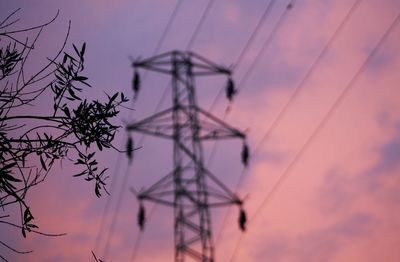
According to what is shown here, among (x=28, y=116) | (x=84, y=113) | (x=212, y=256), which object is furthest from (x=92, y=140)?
(x=212, y=256)

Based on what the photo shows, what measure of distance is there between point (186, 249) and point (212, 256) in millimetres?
933

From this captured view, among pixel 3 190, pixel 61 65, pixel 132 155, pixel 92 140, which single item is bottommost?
pixel 132 155

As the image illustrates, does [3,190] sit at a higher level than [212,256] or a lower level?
higher

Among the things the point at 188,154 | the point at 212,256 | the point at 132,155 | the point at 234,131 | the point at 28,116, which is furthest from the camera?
the point at 132,155

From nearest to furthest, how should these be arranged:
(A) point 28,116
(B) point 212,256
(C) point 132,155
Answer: (A) point 28,116, (B) point 212,256, (C) point 132,155

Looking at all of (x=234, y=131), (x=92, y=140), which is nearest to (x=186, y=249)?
(x=234, y=131)

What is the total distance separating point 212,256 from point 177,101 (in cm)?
521

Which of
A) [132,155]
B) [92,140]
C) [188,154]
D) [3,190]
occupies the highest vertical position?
[92,140]

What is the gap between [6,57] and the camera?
530 centimetres

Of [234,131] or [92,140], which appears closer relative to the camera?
[92,140]

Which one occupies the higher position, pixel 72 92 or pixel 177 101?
pixel 72 92

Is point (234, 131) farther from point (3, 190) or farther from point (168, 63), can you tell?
point (3, 190)

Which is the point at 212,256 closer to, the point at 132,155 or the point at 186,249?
the point at 186,249

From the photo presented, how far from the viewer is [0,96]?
4.84m
